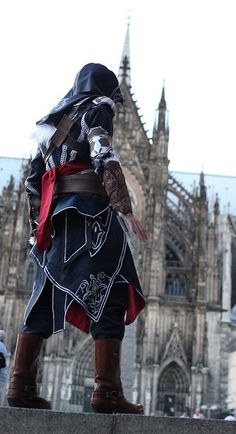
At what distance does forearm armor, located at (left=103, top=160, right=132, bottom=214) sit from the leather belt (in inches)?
8.0

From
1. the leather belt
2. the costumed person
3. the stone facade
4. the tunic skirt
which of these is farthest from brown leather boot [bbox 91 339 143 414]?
the stone facade

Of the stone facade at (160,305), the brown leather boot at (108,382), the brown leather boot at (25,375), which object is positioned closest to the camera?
the brown leather boot at (108,382)

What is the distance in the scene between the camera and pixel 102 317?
343cm

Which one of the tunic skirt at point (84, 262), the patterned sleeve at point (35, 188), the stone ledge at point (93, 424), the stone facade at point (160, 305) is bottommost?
the stone ledge at point (93, 424)

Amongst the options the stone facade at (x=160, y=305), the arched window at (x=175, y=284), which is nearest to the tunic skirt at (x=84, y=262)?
the stone facade at (x=160, y=305)

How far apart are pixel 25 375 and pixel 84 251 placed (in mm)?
797

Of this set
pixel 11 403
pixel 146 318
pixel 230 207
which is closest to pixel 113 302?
pixel 11 403

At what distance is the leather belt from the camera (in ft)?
11.9

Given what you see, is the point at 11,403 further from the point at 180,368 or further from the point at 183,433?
the point at 180,368

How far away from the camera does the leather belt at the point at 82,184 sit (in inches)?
143

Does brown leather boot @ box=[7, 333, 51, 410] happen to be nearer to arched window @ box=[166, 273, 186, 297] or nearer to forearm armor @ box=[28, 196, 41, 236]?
forearm armor @ box=[28, 196, 41, 236]

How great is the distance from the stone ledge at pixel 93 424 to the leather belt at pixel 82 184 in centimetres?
132

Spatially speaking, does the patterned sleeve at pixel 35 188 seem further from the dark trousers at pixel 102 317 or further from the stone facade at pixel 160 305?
the stone facade at pixel 160 305

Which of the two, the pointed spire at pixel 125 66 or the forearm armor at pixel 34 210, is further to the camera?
the pointed spire at pixel 125 66
